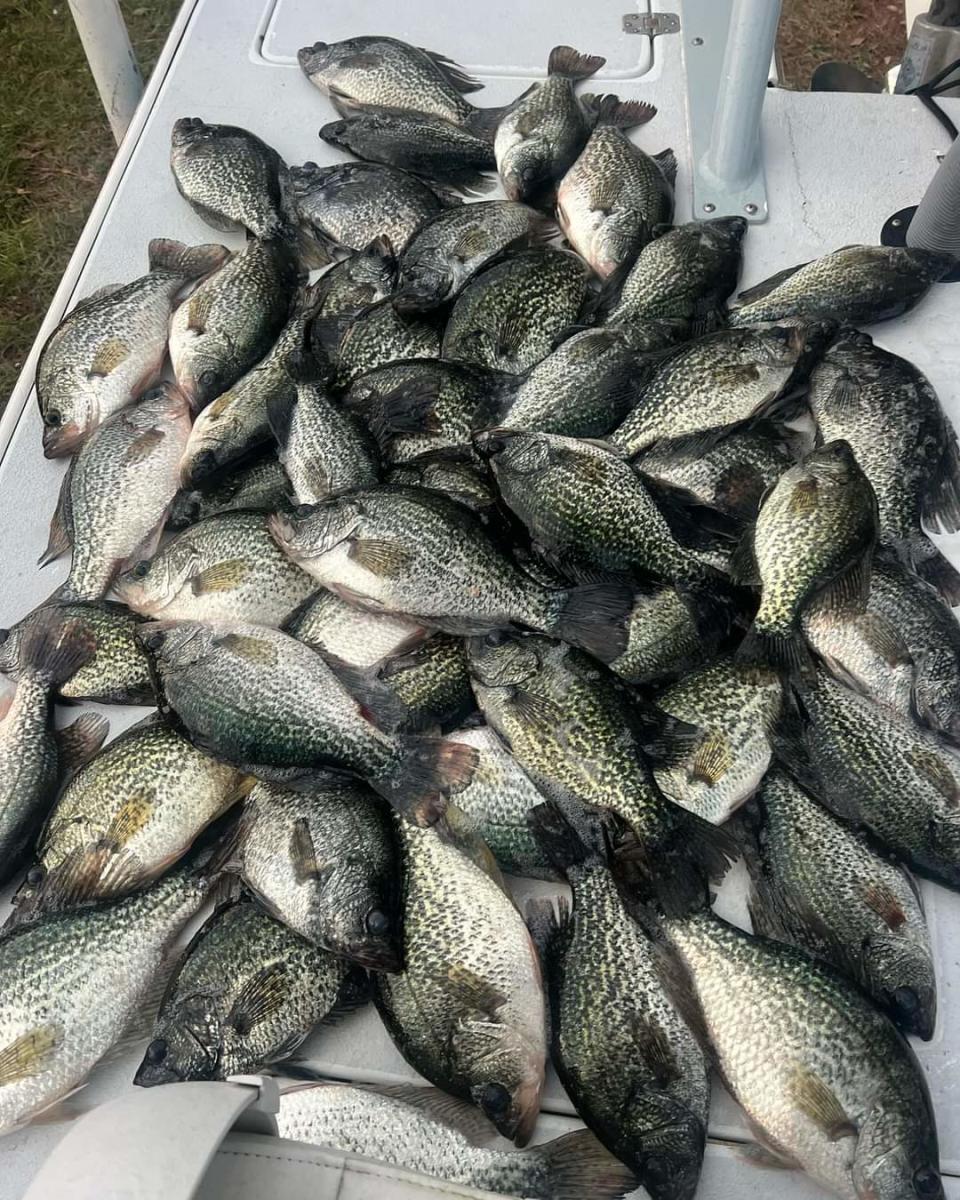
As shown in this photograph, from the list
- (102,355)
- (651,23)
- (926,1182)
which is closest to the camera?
(926,1182)

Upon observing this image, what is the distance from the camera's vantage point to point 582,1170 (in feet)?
4.67

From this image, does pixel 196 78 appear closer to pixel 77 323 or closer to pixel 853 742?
pixel 77 323

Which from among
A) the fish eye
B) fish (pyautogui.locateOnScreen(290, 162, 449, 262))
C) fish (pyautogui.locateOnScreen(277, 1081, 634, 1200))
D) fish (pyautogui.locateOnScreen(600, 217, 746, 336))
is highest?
fish (pyautogui.locateOnScreen(290, 162, 449, 262))

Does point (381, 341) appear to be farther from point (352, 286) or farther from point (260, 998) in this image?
point (260, 998)

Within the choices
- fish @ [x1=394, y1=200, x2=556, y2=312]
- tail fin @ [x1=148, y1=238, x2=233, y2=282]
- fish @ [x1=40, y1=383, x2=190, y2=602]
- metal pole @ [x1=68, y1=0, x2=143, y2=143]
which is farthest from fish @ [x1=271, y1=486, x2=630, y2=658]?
metal pole @ [x1=68, y1=0, x2=143, y2=143]

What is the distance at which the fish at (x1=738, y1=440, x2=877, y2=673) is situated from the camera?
172cm

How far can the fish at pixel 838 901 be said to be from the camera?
151cm

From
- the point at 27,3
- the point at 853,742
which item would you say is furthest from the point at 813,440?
the point at 27,3

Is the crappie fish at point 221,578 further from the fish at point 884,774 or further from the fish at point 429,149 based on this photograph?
the fish at point 429,149

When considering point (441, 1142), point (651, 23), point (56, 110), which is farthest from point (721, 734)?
point (56, 110)

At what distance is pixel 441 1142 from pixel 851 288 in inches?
77.8

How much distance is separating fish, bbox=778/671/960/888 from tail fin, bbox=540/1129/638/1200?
663 mm

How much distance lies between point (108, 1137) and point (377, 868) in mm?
605

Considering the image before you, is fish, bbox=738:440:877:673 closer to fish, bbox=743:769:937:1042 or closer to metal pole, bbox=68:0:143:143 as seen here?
fish, bbox=743:769:937:1042
